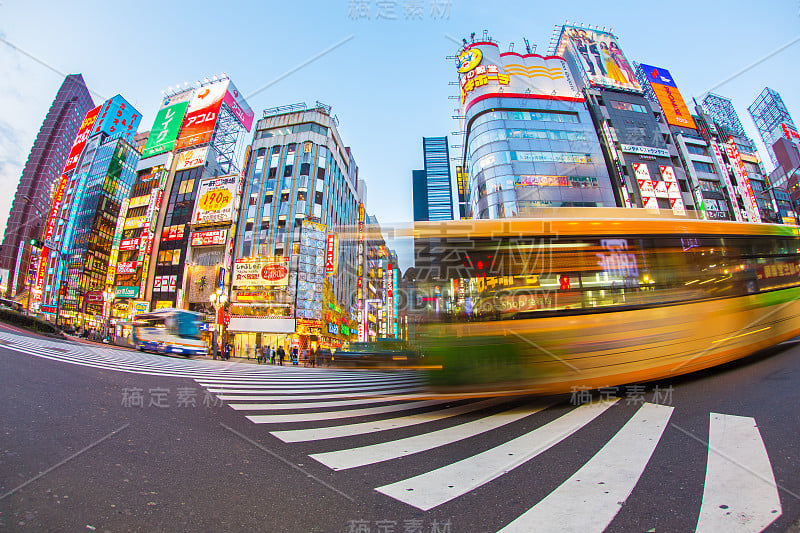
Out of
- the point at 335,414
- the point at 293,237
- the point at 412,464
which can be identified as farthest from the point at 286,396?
the point at 293,237

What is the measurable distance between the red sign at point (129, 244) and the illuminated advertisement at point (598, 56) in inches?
2300

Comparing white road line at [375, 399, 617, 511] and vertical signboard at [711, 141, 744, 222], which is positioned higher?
vertical signboard at [711, 141, 744, 222]

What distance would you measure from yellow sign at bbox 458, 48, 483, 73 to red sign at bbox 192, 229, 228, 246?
36.6 meters

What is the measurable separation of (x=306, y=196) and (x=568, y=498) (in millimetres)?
35405

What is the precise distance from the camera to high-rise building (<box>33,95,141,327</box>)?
141 ft

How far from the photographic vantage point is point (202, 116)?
38.1 m

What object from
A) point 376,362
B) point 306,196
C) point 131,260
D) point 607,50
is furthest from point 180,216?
point 607,50

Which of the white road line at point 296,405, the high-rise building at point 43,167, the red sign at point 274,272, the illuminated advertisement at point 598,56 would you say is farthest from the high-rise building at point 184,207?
the high-rise building at point 43,167

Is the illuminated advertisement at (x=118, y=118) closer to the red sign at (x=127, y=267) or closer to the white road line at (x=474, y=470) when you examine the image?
the red sign at (x=127, y=267)

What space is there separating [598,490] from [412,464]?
1426 mm

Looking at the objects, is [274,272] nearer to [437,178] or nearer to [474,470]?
[474,470]

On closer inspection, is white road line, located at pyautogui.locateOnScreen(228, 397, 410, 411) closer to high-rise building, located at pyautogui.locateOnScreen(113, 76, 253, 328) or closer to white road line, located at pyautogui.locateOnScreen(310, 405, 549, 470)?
white road line, located at pyautogui.locateOnScreen(310, 405, 549, 470)

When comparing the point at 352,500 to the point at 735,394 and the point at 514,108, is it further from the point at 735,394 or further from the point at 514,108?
the point at 514,108

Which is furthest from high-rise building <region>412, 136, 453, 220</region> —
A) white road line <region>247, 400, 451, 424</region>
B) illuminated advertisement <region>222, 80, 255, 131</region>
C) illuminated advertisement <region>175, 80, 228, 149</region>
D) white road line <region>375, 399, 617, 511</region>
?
white road line <region>375, 399, 617, 511</region>
